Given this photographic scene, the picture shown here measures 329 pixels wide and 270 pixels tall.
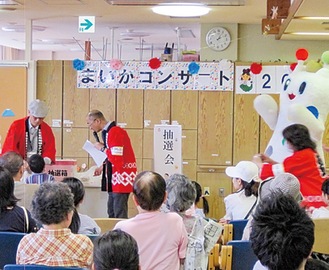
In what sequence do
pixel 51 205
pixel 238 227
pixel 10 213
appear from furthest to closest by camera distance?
pixel 238 227 < pixel 10 213 < pixel 51 205

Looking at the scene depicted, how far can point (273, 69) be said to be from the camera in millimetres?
7000

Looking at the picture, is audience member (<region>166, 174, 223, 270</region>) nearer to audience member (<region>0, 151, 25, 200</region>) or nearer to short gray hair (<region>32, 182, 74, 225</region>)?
short gray hair (<region>32, 182, 74, 225</region>)

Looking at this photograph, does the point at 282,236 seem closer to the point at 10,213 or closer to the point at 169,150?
the point at 10,213

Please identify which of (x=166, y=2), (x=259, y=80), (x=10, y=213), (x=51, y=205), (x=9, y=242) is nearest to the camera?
(x=51, y=205)

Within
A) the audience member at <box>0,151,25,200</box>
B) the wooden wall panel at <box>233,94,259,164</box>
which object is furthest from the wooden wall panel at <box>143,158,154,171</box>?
the audience member at <box>0,151,25,200</box>

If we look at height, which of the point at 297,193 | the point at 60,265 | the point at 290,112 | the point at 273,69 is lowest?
the point at 60,265

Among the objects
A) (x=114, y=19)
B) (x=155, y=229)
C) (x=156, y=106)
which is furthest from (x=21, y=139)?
(x=155, y=229)

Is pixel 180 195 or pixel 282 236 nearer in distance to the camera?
pixel 282 236

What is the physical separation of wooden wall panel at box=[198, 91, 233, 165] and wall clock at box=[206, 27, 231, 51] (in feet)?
1.98

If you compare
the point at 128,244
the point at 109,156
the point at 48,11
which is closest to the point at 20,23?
the point at 48,11

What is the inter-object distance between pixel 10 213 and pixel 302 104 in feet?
9.90

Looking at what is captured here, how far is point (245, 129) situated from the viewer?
7051 millimetres

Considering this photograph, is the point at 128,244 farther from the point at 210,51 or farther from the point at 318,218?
the point at 210,51

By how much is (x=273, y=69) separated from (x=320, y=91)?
1.93m
